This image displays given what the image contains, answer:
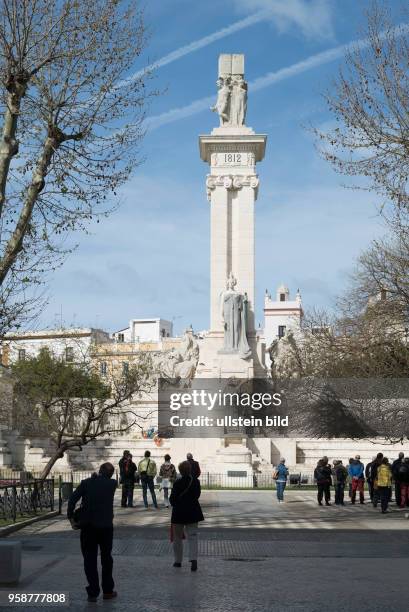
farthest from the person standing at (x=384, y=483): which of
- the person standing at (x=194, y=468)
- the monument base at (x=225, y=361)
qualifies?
the monument base at (x=225, y=361)

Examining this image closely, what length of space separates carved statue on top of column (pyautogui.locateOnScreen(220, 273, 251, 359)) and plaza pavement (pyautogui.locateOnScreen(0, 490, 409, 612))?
57.7 ft

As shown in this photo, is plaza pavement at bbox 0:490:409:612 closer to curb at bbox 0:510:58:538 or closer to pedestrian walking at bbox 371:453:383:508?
curb at bbox 0:510:58:538

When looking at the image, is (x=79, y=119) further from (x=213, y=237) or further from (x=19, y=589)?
(x=213, y=237)

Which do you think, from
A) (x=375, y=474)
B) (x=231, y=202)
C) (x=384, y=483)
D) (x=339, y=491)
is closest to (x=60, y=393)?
(x=231, y=202)

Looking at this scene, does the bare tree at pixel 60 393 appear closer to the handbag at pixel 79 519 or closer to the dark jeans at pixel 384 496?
the dark jeans at pixel 384 496

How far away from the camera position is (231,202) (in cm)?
4531

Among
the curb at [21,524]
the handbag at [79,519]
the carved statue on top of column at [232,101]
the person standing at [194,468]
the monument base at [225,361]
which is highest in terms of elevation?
the carved statue on top of column at [232,101]

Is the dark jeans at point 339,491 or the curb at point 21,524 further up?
the dark jeans at point 339,491

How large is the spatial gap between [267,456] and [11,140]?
89.8ft

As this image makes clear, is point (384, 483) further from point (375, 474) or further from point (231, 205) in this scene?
point (231, 205)

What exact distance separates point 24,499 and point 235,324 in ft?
69.2

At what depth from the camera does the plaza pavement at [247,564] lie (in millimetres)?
11328

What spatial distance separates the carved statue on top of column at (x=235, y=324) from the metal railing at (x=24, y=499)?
18.2 metres

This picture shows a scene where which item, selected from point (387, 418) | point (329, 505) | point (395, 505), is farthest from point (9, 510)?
point (387, 418)
